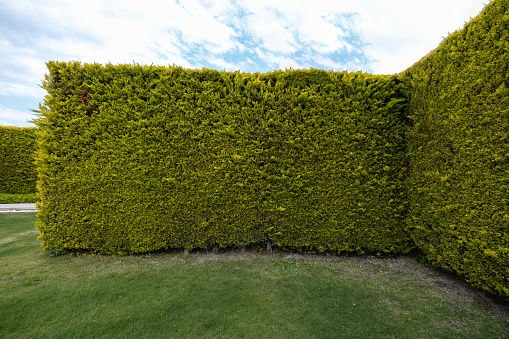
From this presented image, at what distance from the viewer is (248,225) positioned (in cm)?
554

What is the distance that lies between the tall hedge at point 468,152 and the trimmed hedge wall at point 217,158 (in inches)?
29.4

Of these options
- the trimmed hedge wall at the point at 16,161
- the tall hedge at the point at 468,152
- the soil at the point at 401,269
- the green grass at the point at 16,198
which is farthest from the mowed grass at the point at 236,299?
the trimmed hedge wall at the point at 16,161

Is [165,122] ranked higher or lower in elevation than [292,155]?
higher

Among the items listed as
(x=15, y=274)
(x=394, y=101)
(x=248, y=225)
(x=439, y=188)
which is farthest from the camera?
(x=248, y=225)

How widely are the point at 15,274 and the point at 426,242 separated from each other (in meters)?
8.22

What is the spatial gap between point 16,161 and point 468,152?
18.3m

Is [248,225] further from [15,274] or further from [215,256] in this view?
[15,274]

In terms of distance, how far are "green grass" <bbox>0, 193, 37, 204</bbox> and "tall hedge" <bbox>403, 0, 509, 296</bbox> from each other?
16289 millimetres

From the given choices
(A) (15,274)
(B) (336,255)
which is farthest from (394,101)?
(A) (15,274)

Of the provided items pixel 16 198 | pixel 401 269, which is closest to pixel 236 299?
pixel 401 269

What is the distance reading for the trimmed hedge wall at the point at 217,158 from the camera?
5.35m

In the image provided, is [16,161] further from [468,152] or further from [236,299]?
[468,152]

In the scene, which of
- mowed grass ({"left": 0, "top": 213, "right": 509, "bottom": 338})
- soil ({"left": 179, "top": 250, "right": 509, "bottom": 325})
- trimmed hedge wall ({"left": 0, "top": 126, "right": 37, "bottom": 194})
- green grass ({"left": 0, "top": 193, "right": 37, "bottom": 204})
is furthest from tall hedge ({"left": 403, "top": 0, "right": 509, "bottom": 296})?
trimmed hedge wall ({"left": 0, "top": 126, "right": 37, "bottom": 194})

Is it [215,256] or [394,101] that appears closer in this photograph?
[394,101]
